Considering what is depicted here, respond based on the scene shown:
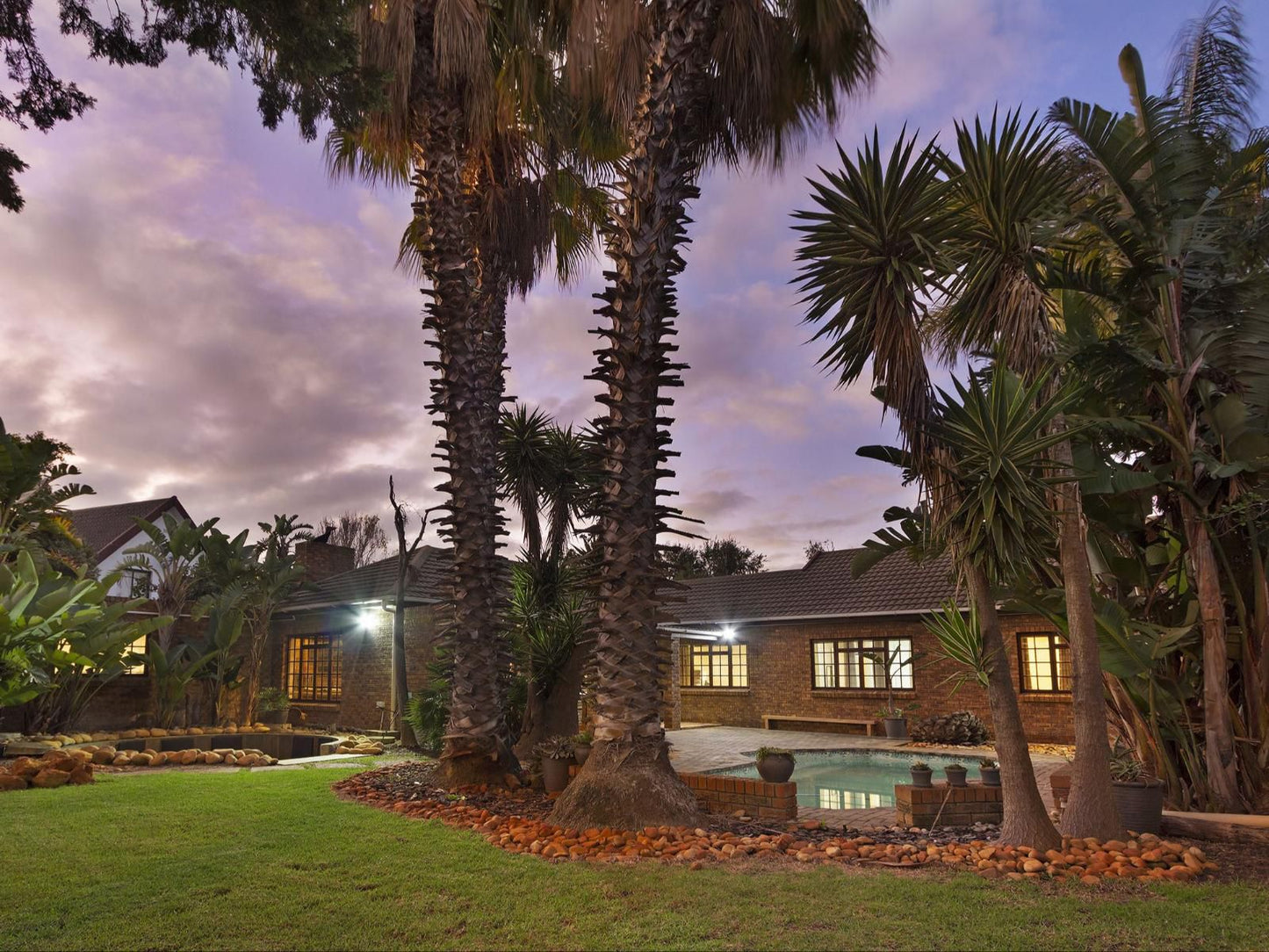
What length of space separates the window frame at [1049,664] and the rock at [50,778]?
16016 mm

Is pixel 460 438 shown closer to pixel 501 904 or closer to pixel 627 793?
pixel 627 793

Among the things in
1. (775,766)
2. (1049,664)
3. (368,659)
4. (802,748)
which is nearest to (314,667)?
(368,659)

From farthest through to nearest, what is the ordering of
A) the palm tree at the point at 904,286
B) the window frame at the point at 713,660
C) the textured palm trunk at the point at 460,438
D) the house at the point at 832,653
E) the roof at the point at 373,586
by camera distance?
the window frame at the point at 713,660, the roof at the point at 373,586, the house at the point at 832,653, the textured palm trunk at the point at 460,438, the palm tree at the point at 904,286

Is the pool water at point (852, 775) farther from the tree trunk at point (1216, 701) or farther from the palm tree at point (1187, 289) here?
the palm tree at point (1187, 289)

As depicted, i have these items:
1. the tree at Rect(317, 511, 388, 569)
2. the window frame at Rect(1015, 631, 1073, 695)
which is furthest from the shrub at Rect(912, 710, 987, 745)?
the tree at Rect(317, 511, 388, 569)

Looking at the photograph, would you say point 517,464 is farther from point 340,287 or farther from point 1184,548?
point 1184,548

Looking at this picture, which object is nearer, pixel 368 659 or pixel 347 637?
pixel 368 659

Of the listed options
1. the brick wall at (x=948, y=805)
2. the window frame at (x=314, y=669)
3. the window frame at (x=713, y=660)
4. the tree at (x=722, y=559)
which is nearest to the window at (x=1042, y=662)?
Answer: the window frame at (x=713, y=660)

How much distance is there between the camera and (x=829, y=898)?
4.45 m

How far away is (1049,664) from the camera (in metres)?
16.6

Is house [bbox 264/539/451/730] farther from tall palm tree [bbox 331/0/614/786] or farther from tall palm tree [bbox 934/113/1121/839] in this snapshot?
tall palm tree [bbox 934/113/1121/839]

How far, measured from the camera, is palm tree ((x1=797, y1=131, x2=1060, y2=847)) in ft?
20.3

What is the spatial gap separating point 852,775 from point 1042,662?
6.57 meters

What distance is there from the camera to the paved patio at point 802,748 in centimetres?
786
